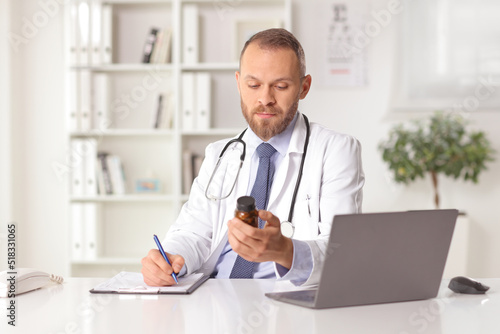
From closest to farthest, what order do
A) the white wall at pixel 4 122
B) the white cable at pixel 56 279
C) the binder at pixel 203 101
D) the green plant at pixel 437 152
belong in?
1. the white cable at pixel 56 279
2. the green plant at pixel 437 152
3. the binder at pixel 203 101
4. the white wall at pixel 4 122

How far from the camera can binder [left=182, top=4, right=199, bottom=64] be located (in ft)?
11.8

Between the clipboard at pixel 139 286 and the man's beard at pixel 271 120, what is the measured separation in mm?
530

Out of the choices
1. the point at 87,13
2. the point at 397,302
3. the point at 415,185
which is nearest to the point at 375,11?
the point at 415,185

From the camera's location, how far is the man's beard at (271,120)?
6.01 feet

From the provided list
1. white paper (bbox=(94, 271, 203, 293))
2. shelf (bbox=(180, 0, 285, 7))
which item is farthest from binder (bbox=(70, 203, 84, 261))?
white paper (bbox=(94, 271, 203, 293))

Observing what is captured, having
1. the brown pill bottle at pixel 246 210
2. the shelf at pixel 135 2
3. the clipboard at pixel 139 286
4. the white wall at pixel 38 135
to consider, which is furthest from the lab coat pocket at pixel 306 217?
the white wall at pixel 38 135

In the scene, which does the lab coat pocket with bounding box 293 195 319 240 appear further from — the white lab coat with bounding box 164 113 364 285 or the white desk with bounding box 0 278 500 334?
the white desk with bounding box 0 278 500 334

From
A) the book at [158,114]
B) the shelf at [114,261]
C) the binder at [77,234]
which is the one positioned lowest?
the shelf at [114,261]

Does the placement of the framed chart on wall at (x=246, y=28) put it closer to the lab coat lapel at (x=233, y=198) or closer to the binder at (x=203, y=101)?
the binder at (x=203, y=101)

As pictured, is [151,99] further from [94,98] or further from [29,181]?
[29,181]

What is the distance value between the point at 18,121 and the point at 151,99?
0.89 meters

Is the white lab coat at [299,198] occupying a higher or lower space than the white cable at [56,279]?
higher

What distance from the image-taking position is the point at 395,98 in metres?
3.78

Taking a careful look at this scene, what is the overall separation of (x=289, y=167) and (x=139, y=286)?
2.15 feet
